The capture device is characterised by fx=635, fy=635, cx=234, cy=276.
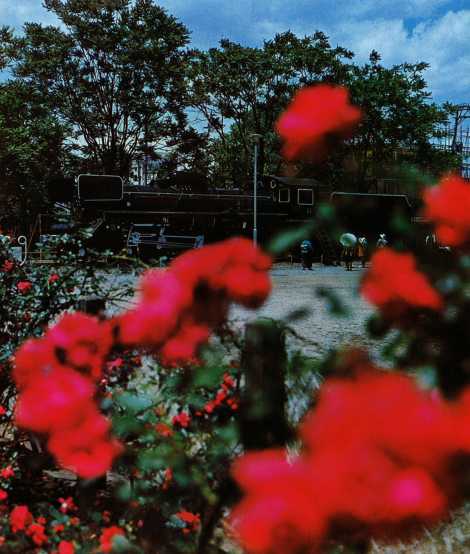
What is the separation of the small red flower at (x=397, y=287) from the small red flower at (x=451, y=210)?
11 centimetres

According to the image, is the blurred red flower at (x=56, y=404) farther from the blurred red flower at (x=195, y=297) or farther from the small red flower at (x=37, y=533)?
the small red flower at (x=37, y=533)

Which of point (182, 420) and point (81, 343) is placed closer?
point (81, 343)

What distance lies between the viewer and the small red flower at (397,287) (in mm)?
1030

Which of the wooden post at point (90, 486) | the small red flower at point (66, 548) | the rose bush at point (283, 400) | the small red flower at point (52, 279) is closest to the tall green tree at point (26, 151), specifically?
the small red flower at point (52, 279)

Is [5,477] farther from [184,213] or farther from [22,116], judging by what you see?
[22,116]

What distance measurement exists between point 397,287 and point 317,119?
1.04 feet

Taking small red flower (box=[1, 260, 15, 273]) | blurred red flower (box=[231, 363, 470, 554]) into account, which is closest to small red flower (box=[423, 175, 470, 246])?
blurred red flower (box=[231, 363, 470, 554])

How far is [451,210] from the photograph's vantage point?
44.5 inches

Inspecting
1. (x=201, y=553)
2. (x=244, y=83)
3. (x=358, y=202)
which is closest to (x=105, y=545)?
(x=201, y=553)

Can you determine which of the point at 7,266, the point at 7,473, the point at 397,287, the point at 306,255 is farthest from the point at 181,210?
the point at 397,287

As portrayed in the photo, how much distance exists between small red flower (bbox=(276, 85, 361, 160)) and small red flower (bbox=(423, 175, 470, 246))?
0.21m

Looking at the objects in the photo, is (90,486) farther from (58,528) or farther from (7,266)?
(7,266)

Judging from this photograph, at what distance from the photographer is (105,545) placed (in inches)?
76.5

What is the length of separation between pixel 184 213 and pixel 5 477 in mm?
20158
